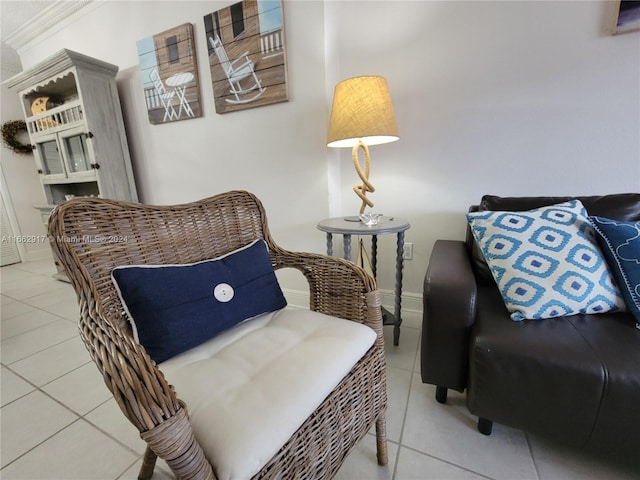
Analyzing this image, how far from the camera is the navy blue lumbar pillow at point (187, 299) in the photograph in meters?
0.67

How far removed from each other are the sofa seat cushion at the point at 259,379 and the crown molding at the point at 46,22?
3.00 meters

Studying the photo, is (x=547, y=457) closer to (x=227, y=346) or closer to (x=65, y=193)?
(x=227, y=346)

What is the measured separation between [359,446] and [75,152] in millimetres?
3025

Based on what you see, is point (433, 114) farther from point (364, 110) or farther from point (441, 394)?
point (441, 394)

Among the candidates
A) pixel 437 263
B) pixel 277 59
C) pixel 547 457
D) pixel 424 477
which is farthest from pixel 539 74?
pixel 424 477

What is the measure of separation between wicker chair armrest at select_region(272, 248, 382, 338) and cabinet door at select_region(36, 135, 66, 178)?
9.24 feet

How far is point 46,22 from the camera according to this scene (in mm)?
2396

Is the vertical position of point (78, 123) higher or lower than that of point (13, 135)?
lower

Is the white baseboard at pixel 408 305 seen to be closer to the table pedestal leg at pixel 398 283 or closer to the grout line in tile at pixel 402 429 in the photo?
the table pedestal leg at pixel 398 283

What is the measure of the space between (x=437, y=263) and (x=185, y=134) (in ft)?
6.55

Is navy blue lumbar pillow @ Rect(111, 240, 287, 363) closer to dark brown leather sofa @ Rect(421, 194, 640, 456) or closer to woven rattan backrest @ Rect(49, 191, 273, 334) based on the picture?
woven rattan backrest @ Rect(49, 191, 273, 334)

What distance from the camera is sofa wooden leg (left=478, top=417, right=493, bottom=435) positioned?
938mm

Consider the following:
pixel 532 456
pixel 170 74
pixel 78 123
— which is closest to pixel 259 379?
pixel 532 456

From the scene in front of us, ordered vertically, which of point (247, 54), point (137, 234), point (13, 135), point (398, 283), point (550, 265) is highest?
point (247, 54)
